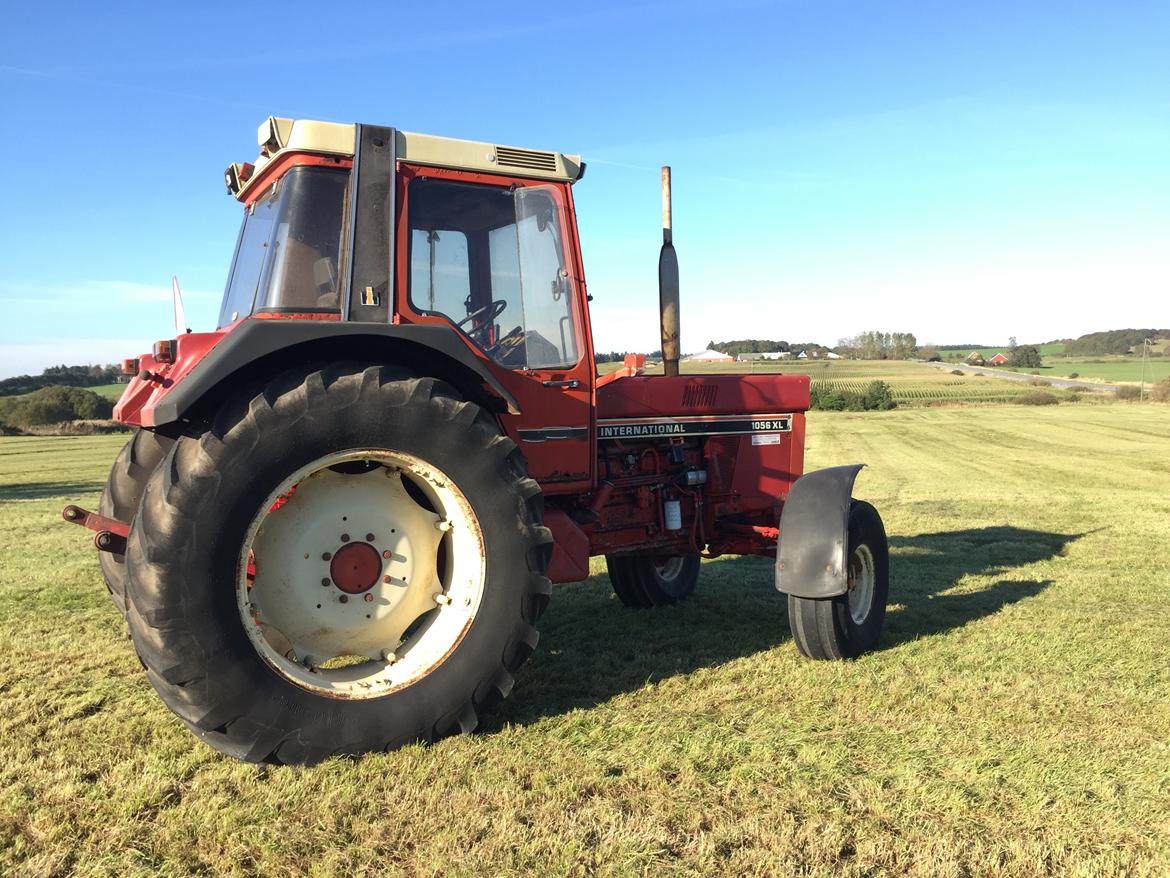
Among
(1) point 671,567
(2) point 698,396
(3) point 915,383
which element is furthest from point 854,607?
(3) point 915,383

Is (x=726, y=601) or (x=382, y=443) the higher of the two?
(x=382, y=443)

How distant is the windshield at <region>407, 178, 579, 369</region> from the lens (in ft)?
14.1

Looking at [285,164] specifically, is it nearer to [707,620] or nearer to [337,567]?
[337,567]

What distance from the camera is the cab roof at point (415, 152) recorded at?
13.1ft

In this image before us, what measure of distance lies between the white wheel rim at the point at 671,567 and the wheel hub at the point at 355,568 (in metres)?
3.57

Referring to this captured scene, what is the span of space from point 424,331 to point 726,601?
4.03 meters

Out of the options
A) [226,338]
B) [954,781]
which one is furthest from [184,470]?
[954,781]

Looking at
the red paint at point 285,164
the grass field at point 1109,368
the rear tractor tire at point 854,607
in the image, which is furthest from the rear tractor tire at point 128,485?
the grass field at point 1109,368

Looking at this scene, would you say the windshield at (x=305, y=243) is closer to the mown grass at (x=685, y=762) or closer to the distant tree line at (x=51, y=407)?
the mown grass at (x=685, y=762)

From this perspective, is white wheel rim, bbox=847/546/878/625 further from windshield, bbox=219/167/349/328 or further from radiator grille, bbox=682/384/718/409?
windshield, bbox=219/167/349/328

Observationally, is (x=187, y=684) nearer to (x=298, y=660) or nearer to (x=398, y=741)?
(x=298, y=660)

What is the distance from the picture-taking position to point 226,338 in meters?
3.44

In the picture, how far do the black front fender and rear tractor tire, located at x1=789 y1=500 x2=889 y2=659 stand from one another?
101 mm

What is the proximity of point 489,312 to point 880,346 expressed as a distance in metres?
91.3
